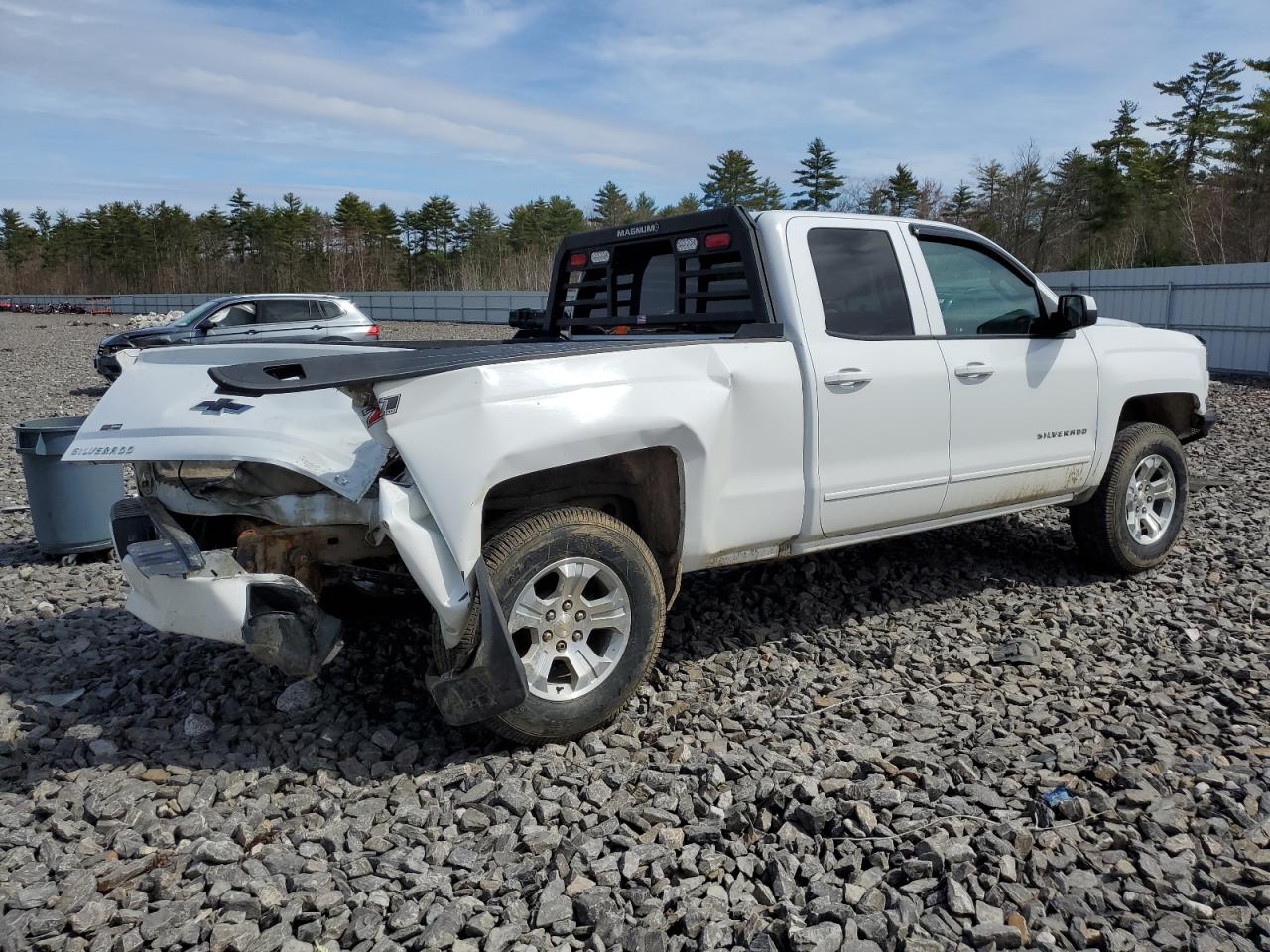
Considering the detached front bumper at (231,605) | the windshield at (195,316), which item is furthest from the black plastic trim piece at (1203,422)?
the windshield at (195,316)

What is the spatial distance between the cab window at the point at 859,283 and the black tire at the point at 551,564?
150cm

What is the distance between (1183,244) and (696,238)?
4352 centimetres

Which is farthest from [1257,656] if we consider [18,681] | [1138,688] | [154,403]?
[18,681]

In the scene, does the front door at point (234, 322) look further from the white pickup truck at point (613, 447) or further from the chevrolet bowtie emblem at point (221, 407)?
the chevrolet bowtie emblem at point (221, 407)

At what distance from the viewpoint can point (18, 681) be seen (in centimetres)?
424

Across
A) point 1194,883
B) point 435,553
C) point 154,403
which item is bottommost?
point 1194,883

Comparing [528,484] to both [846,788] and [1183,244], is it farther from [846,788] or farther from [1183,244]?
[1183,244]

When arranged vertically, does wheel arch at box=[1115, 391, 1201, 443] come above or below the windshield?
below

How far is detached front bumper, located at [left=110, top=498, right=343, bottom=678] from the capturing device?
3.26m

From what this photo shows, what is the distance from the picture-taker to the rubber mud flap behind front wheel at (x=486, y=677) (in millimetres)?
3207

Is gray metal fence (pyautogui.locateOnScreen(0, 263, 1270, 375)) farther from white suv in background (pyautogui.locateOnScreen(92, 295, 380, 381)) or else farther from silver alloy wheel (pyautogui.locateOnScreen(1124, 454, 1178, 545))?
white suv in background (pyautogui.locateOnScreen(92, 295, 380, 381))

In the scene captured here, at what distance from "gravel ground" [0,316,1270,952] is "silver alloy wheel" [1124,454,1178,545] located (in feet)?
2.09

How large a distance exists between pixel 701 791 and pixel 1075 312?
3338 millimetres

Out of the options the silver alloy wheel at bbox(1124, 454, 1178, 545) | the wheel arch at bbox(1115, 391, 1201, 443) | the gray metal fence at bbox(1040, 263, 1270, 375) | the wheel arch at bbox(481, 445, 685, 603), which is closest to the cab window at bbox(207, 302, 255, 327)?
the wheel arch at bbox(481, 445, 685, 603)
